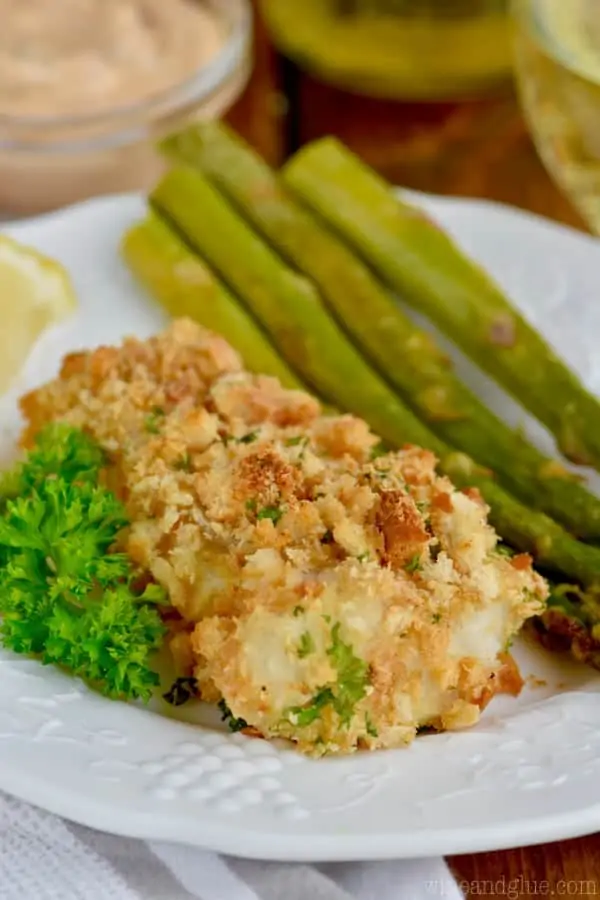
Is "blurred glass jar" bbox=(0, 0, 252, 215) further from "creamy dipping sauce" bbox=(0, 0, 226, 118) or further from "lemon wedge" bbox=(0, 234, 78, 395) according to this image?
"lemon wedge" bbox=(0, 234, 78, 395)

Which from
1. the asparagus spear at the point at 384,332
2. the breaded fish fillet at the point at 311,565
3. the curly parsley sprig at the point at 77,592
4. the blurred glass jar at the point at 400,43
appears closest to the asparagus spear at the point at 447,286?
the asparagus spear at the point at 384,332

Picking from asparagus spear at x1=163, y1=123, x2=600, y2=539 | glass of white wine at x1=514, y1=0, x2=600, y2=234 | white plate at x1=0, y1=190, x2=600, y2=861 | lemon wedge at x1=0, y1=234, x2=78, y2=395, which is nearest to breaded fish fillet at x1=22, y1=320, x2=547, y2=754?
white plate at x1=0, y1=190, x2=600, y2=861

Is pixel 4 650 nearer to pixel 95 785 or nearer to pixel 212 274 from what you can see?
pixel 95 785

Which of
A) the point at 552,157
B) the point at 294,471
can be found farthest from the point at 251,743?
the point at 552,157

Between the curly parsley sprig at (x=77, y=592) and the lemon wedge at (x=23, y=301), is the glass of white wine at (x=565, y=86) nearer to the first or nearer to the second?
the lemon wedge at (x=23, y=301)

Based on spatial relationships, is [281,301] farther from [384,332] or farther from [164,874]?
[164,874]
